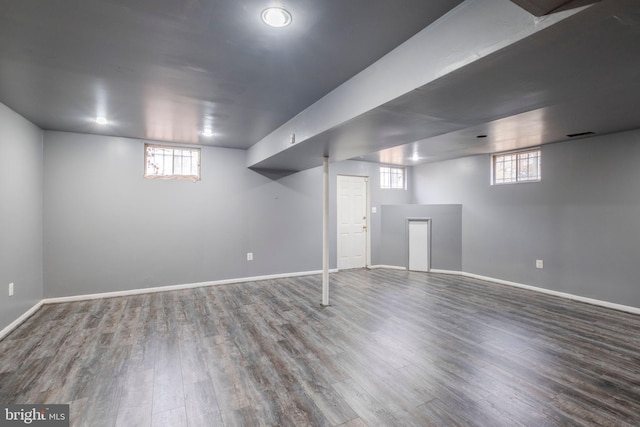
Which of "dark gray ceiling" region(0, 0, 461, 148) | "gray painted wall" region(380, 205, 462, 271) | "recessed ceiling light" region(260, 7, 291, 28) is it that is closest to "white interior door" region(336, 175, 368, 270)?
"gray painted wall" region(380, 205, 462, 271)

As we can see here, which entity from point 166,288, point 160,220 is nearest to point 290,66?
point 160,220

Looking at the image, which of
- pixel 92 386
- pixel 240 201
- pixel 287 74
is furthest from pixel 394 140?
pixel 92 386

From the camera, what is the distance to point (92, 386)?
221 centimetres

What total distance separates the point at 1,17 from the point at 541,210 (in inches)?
261

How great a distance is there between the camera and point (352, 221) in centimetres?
661

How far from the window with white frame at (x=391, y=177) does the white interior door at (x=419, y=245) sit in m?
1.15

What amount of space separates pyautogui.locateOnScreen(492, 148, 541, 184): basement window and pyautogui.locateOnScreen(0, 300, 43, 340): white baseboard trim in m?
7.62

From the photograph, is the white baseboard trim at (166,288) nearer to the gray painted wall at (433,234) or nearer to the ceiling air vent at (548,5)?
the gray painted wall at (433,234)

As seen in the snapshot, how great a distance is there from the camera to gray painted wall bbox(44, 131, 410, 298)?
13.8 ft

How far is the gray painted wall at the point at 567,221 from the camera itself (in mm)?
3982

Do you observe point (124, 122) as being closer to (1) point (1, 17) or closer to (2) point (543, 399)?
(1) point (1, 17)

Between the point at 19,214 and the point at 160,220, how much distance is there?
1643 millimetres

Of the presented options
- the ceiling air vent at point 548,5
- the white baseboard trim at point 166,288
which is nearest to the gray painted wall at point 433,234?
the white baseboard trim at point 166,288

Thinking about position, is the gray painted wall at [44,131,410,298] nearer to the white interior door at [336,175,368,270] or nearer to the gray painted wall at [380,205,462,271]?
the white interior door at [336,175,368,270]
